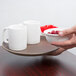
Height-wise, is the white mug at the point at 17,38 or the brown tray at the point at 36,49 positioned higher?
the white mug at the point at 17,38

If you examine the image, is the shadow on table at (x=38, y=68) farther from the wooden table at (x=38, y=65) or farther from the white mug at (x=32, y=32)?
the white mug at (x=32, y=32)

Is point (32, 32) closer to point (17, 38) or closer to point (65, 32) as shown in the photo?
point (17, 38)

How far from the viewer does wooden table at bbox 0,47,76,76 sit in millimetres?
741

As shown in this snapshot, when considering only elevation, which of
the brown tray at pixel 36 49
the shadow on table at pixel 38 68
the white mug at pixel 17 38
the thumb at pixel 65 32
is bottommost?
the shadow on table at pixel 38 68

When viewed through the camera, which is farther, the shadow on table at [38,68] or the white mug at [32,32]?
the white mug at [32,32]

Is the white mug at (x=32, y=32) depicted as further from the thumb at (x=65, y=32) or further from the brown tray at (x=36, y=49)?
the thumb at (x=65, y=32)

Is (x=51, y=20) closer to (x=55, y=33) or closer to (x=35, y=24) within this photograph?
(x=35, y=24)

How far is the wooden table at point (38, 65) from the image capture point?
29.2 inches

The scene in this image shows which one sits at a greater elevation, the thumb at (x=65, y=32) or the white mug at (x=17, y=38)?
the thumb at (x=65, y=32)

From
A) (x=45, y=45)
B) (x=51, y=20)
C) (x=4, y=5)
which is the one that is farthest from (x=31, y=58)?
(x=51, y=20)

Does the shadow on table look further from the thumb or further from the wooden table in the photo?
the thumb

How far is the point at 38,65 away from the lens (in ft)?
2.72

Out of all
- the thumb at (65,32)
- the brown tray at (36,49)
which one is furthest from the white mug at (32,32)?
the thumb at (65,32)

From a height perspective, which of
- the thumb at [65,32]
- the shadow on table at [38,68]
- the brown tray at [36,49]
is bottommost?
the shadow on table at [38,68]
